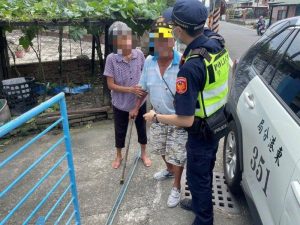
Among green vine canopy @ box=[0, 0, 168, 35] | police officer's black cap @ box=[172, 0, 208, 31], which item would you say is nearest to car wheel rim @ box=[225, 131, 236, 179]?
police officer's black cap @ box=[172, 0, 208, 31]

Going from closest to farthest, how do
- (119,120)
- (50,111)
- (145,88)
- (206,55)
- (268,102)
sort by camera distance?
(206,55)
(268,102)
(145,88)
(119,120)
(50,111)

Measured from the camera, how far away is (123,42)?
10.2 ft

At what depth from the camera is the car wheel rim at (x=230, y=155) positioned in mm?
2828

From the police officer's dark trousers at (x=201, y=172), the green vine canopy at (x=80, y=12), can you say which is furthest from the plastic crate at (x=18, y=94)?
the police officer's dark trousers at (x=201, y=172)

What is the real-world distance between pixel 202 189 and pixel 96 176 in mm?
1535

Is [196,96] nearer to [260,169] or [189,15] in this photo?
[189,15]

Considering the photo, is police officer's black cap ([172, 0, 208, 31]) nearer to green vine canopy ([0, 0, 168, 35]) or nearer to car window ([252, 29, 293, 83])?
car window ([252, 29, 293, 83])

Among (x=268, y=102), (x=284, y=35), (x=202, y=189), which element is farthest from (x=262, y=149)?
(x=284, y=35)

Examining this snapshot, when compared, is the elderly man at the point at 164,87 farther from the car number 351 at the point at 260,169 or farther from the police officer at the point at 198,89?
the car number 351 at the point at 260,169

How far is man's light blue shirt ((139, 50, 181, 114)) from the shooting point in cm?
257

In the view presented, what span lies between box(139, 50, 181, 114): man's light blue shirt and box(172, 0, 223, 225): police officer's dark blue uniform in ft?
1.51

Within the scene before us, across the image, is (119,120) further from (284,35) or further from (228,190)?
(284,35)

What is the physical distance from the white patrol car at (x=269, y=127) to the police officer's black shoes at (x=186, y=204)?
1.36 feet

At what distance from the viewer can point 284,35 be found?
2443 mm
